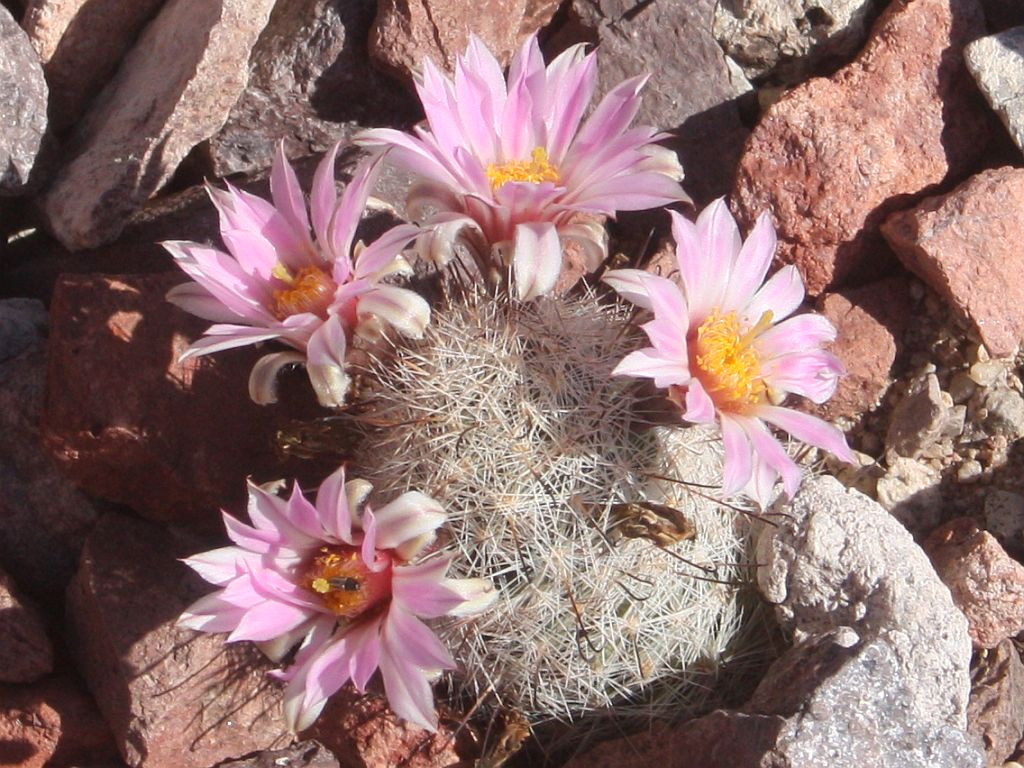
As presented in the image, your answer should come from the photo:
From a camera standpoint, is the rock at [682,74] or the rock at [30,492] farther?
the rock at [682,74]

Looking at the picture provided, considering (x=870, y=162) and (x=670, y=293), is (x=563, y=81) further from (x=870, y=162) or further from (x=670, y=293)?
(x=870, y=162)

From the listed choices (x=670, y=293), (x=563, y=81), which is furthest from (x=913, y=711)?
(x=563, y=81)

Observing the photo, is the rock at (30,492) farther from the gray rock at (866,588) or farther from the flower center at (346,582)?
the gray rock at (866,588)

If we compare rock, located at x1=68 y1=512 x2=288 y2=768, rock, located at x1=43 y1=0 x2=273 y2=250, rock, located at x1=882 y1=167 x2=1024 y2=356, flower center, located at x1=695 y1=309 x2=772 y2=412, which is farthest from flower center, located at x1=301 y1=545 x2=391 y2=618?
rock, located at x1=882 y1=167 x2=1024 y2=356

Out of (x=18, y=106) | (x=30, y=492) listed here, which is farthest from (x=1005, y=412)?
(x=18, y=106)

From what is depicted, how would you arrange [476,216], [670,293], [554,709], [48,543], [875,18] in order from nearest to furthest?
[670,293]
[476,216]
[554,709]
[48,543]
[875,18]

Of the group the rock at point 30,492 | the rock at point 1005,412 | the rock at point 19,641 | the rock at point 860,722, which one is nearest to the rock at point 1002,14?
the rock at point 1005,412
